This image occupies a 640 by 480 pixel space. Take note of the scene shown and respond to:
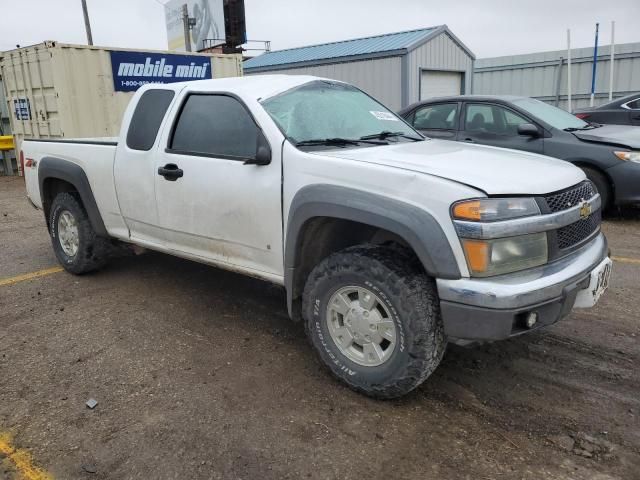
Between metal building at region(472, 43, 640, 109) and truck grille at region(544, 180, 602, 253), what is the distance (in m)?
16.1

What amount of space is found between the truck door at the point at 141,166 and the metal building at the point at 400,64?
13149 mm

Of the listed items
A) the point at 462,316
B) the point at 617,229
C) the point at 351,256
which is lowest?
the point at 617,229

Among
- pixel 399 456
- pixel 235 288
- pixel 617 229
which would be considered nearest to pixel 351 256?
pixel 399 456

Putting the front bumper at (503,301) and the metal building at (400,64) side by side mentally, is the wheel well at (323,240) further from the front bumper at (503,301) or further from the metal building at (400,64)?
the metal building at (400,64)

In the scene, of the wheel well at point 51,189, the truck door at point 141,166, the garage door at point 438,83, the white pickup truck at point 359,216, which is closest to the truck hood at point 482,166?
the white pickup truck at point 359,216

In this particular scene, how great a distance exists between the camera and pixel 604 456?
256 centimetres

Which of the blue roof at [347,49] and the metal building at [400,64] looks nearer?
the metal building at [400,64]

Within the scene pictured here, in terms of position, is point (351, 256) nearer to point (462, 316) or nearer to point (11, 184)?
point (462, 316)

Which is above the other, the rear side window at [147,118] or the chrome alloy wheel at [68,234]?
the rear side window at [147,118]

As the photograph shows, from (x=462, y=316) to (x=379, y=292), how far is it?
0.46 m

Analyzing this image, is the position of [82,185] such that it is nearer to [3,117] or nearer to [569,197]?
[569,197]

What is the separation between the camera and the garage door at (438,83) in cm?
1734

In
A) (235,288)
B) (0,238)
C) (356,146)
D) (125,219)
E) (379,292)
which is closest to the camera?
(379,292)

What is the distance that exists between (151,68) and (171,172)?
860cm
